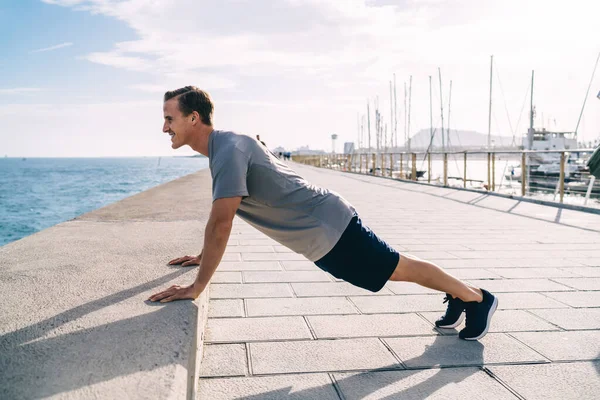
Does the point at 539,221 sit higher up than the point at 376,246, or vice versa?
the point at 376,246

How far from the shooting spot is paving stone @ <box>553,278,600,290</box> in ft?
11.1

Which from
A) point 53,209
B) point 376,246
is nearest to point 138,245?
point 376,246

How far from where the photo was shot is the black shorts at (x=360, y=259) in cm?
222

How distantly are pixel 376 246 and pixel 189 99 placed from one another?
112 centimetres

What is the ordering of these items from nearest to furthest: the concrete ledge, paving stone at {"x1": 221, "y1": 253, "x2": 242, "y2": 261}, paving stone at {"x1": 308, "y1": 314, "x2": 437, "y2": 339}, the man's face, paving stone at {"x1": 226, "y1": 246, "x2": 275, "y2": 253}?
the concrete ledge, the man's face, paving stone at {"x1": 308, "y1": 314, "x2": 437, "y2": 339}, paving stone at {"x1": 221, "y1": 253, "x2": 242, "y2": 261}, paving stone at {"x1": 226, "y1": 246, "x2": 275, "y2": 253}

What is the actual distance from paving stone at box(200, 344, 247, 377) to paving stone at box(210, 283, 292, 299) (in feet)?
2.78

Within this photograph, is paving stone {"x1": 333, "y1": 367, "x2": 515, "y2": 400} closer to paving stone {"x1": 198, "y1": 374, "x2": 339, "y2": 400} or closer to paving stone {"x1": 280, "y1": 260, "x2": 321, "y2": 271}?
paving stone {"x1": 198, "y1": 374, "x2": 339, "y2": 400}

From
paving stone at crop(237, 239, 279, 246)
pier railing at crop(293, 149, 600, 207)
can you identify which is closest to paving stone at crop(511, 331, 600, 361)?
pier railing at crop(293, 149, 600, 207)

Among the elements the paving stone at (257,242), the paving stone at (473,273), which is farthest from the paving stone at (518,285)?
the paving stone at (257,242)

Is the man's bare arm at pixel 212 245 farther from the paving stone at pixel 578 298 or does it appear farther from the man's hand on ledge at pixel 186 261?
the paving stone at pixel 578 298

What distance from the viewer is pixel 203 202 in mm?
7352

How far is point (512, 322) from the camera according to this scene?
2717 millimetres

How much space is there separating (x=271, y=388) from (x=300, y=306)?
3.51ft

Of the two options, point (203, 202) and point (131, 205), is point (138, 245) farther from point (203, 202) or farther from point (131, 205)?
point (203, 202)
